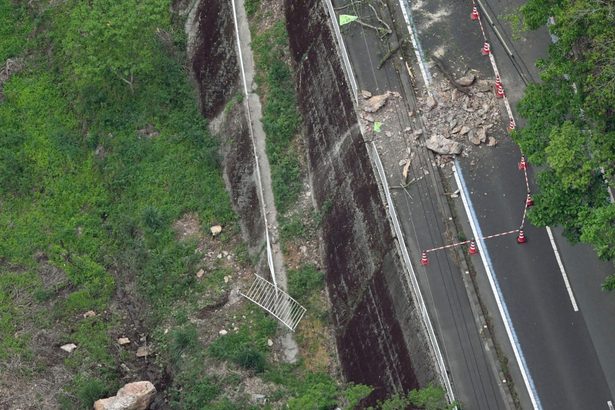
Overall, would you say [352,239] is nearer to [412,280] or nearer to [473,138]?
[412,280]

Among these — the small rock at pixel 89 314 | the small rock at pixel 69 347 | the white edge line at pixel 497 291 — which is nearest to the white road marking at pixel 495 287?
the white edge line at pixel 497 291

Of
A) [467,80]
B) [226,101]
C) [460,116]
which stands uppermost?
[226,101]

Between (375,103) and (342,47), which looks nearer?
(375,103)

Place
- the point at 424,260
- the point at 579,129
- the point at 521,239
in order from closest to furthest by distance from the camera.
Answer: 1. the point at 579,129
2. the point at 521,239
3. the point at 424,260

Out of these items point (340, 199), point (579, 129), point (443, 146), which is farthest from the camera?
point (340, 199)

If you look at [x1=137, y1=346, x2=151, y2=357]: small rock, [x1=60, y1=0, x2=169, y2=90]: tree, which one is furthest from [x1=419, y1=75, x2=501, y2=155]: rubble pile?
[x1=60, y1=0, x2=169, y2=90]: tree

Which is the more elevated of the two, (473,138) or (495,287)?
(473,138)

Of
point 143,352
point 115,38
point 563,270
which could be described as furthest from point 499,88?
point 115,38
